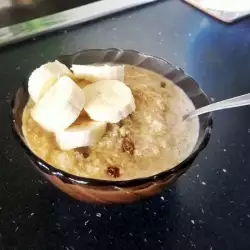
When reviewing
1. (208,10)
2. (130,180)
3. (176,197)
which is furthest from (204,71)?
(130,180)

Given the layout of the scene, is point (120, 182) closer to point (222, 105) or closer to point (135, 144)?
point (135, 144)

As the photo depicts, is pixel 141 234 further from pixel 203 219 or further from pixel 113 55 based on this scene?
pixel 113 55

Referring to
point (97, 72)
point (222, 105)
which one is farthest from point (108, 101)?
point (222, 105)

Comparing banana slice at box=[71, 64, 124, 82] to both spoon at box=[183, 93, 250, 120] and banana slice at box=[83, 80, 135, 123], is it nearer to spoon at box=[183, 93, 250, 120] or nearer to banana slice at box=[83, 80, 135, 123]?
banana slice at box=[83, 80, 135, 123]

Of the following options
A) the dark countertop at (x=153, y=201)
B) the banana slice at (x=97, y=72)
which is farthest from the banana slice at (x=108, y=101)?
the dark countertop at (x=153, y=201)

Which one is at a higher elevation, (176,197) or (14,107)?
(14,107)
